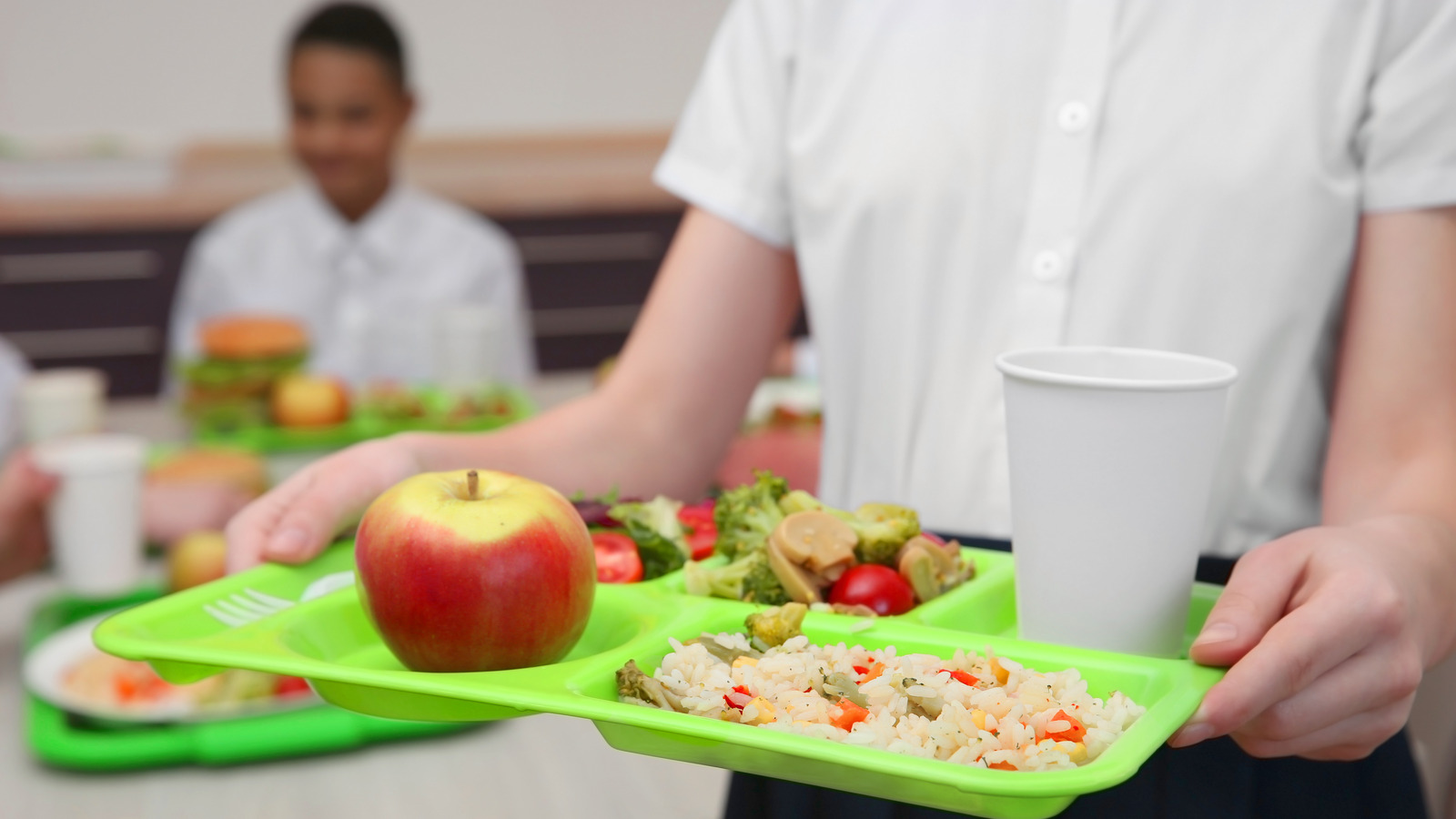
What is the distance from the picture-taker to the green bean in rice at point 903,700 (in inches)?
26.7

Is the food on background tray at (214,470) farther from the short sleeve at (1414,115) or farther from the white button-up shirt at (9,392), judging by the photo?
the short sleeve at (1414,115)

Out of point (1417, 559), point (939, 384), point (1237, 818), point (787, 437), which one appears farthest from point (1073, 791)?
point (787, 437)

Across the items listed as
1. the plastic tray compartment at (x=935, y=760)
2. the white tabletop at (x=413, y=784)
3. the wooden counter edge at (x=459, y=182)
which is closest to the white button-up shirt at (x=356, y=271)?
the wooden counter edge at (x=459, y=182)

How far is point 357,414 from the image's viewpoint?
2771mm

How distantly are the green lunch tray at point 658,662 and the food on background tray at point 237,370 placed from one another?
187cm

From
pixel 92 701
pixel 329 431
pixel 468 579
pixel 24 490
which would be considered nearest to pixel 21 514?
pixel 24 490

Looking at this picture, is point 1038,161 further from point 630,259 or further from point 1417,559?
point 630,259

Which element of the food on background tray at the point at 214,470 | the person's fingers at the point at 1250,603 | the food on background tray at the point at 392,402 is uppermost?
the person's fingers at the point at 1250,603

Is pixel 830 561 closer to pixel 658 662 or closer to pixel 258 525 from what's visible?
pixel 658 662

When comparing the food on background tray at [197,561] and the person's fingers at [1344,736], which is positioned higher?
the person's fingers at [1344,736]

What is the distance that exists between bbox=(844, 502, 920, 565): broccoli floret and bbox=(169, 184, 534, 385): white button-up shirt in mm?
3312

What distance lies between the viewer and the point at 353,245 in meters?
4.46

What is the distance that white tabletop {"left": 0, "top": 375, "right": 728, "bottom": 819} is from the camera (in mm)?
1481

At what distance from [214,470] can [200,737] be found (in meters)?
0.81
